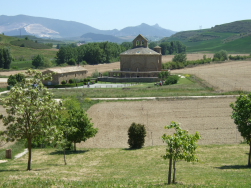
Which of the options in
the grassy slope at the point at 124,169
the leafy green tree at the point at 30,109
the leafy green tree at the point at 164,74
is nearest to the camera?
the grassy slope at the point at 124,169

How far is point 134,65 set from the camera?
80312 millimetres

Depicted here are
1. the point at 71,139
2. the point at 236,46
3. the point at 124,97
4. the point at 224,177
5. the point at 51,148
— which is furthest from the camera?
the point at 236,46

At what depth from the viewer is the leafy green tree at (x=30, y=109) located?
18.6 meters

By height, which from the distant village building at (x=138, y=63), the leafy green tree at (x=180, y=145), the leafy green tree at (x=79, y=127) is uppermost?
the distant village building at (x=138, y=63)

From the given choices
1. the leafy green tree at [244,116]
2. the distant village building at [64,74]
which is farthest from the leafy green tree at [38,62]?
the leafy green tree at [244,116]

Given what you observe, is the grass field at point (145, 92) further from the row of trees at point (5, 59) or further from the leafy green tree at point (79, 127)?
the row of trees at point (5, 59)

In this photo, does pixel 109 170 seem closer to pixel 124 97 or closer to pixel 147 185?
pixel 147 185

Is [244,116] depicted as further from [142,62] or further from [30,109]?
[142,62]

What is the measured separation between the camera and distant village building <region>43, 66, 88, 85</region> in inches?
2709

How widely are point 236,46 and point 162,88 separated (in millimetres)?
130939

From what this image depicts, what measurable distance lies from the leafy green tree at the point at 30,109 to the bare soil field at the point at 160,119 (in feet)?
34.8

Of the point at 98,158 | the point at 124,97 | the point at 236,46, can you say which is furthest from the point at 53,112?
the point at 236,46

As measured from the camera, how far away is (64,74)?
7138 centimetres

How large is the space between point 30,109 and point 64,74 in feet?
175
